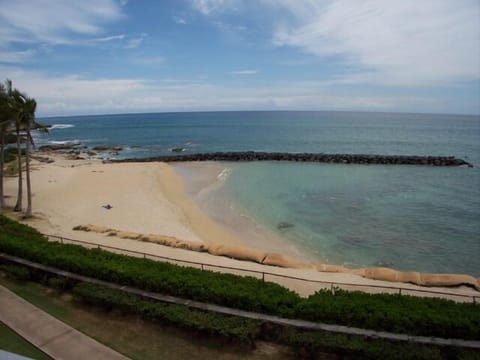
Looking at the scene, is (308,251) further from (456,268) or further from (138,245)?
(138,245)

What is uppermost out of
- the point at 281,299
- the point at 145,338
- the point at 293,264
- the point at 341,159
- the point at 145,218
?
the point at 341,159

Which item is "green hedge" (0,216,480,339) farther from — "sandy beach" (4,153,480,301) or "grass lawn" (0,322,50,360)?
"grass lawn" (0,322,50,360)

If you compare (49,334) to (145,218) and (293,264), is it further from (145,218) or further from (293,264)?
(145,218)

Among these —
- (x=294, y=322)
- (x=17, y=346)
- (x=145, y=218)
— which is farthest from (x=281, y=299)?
(x=145, y=218)

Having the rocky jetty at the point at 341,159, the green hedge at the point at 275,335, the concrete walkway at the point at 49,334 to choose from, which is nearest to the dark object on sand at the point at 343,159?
the rocky jetty at the point at 341,159

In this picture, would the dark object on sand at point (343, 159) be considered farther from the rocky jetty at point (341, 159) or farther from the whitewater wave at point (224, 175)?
the whitewater wave at point (224, 175)

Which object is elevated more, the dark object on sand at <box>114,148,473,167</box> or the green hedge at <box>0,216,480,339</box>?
the dark object on sand at <box>114,148,473,167</box>

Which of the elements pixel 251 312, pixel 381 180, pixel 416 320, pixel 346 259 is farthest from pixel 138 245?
pixel 381 180

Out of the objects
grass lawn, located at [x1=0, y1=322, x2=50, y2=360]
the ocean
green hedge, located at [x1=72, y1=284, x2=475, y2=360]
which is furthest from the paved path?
the ocean
